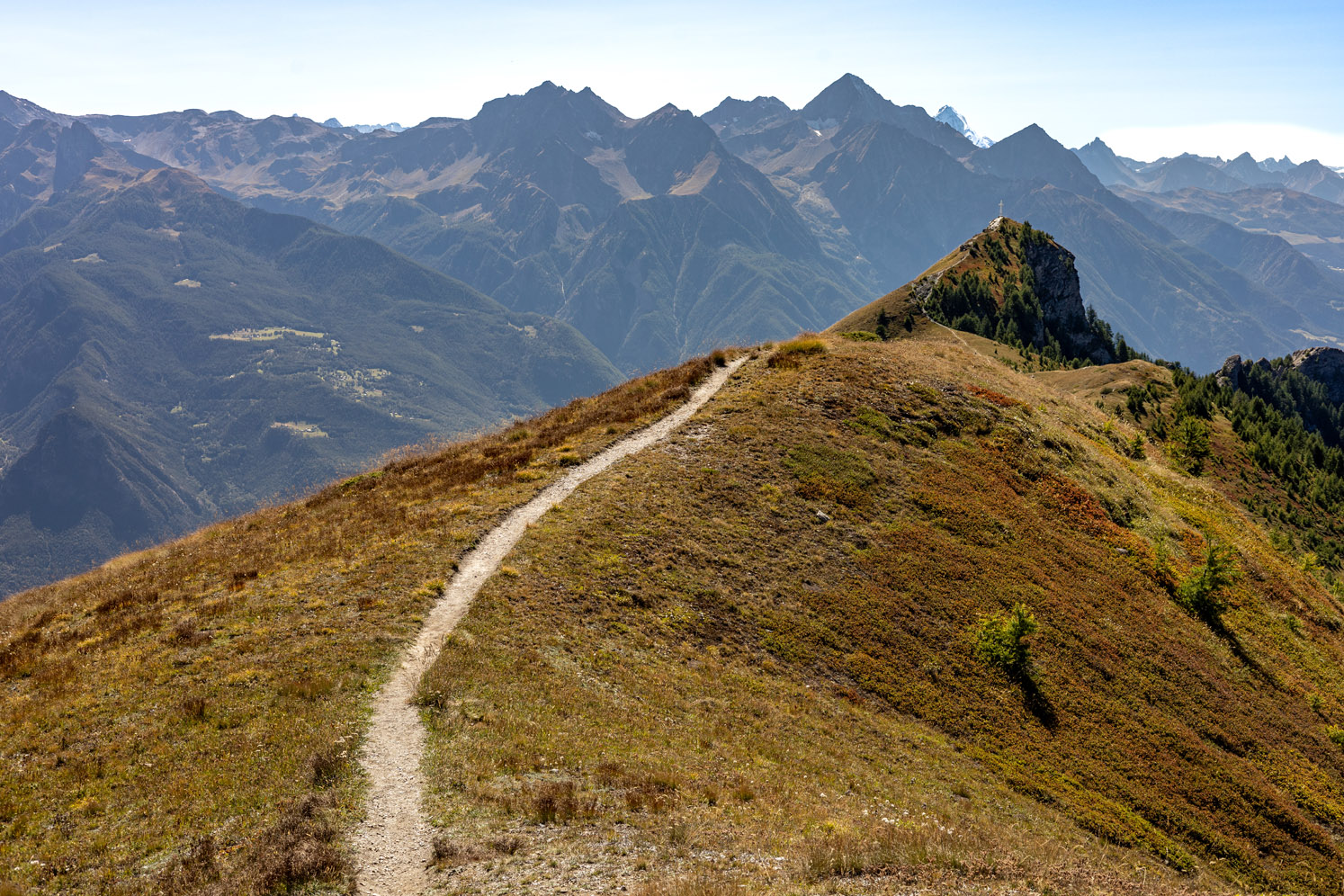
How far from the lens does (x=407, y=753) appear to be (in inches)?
724

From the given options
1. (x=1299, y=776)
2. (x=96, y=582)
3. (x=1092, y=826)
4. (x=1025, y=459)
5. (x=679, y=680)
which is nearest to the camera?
(x=1092, y=826)

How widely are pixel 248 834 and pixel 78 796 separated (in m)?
5.25

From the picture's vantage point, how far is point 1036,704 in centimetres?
2795

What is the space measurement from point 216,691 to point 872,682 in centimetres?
2220

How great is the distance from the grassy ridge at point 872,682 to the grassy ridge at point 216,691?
127 inches

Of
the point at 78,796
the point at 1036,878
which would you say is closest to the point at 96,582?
the point at 78,796

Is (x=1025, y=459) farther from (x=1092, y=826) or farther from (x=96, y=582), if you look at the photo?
(x=96, y=582)

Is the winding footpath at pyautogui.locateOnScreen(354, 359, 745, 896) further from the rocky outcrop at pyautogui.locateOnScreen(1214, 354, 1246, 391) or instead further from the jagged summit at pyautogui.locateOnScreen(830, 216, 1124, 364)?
the rocky outcrop at pyautogui.locateOnScreen(1214, 354, 1246, 391)

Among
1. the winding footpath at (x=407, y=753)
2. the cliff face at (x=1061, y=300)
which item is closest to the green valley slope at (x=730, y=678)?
the winding footpath at (x=407, y=753)

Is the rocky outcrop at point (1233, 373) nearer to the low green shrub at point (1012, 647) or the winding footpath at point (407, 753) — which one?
the low green shrub at point (1012, 647)

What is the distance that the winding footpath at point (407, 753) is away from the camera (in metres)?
14.6

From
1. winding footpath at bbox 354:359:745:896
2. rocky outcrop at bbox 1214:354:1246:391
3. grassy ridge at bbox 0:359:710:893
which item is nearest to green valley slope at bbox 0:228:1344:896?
grassy ridge at bbox 0:359:710:893

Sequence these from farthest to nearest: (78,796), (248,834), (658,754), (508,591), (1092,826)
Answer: (508,591)
(1092,826)
(658,754)
(78,796)
(248,834)

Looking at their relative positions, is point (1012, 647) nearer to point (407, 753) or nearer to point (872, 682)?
point (872, 682)
